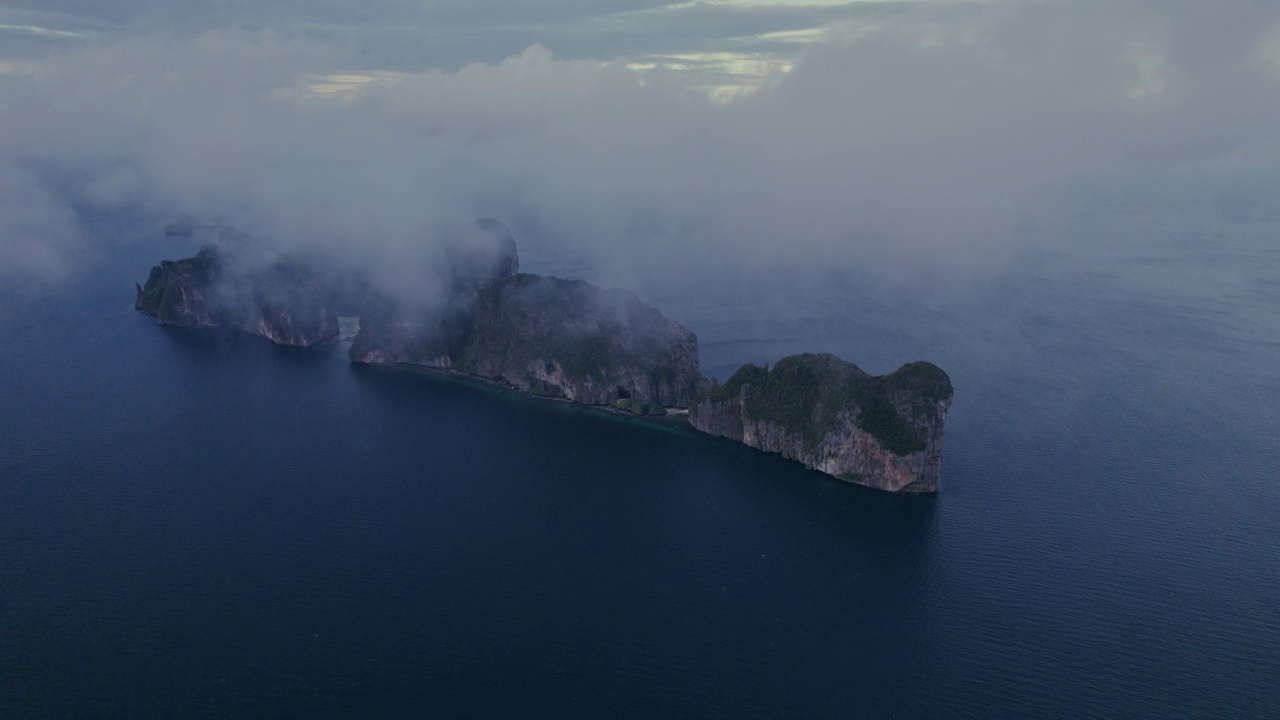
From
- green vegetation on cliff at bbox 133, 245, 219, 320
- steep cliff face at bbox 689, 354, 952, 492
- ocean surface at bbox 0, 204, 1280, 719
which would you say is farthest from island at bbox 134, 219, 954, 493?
ocean surface at bbox 0, 204, 1280, 719

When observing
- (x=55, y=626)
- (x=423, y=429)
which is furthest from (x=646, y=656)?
(x=423, y=429)

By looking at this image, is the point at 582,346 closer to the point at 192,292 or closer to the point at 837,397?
the point at 837,397

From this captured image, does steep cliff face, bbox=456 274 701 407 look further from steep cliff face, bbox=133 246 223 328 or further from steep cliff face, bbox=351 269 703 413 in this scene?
steep cliff face, bbox=133 246 223 328

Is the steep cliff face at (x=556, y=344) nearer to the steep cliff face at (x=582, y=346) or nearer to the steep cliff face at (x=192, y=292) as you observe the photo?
the steep cliff face at (x=582, y=346)

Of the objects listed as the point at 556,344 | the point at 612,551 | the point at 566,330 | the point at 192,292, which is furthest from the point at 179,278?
the point at 612,551

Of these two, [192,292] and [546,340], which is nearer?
[546,340]

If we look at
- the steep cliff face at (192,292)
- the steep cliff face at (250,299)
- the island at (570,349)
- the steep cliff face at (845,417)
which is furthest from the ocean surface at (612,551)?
the steep cliff face at (192,292)

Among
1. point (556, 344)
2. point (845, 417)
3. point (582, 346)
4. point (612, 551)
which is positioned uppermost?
point (582, 346)
